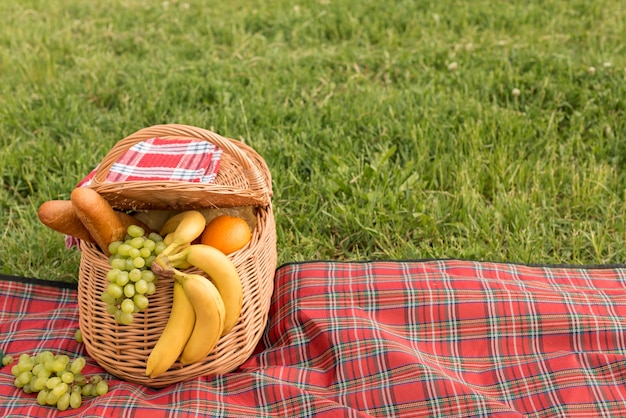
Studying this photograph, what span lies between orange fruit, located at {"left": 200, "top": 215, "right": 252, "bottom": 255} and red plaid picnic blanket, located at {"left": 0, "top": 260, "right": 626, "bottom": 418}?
14.8 inches

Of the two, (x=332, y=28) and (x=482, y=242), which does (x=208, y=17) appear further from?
(x=482, y=242)

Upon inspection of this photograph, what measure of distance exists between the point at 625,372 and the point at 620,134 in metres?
1.62

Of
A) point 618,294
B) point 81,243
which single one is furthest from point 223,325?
point 618,294

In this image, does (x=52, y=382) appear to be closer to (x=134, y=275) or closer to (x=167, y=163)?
(x=134, y=275)

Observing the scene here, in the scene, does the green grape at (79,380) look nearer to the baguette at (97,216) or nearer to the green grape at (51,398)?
the green grape at (51,398)

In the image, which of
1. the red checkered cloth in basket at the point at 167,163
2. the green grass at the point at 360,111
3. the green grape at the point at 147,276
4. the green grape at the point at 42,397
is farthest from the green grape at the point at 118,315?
the green grass at the point at 360,111

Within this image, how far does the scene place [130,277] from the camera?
74.2 inches

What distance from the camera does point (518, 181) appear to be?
10.3ft

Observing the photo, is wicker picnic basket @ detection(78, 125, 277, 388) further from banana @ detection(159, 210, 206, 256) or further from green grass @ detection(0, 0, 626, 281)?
green grass @ detection(0, 0, 626, 281)

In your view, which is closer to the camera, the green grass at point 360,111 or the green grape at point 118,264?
the green grape at point 118,264

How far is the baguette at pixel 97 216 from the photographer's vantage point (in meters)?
1.90

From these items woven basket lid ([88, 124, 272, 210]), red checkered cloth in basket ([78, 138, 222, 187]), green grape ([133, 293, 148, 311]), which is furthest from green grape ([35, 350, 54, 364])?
red checkered cloth in basket ([78, 138, 222, 187])

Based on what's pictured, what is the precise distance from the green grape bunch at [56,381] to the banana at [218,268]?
1.45 ft

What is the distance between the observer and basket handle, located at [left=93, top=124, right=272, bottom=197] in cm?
221
